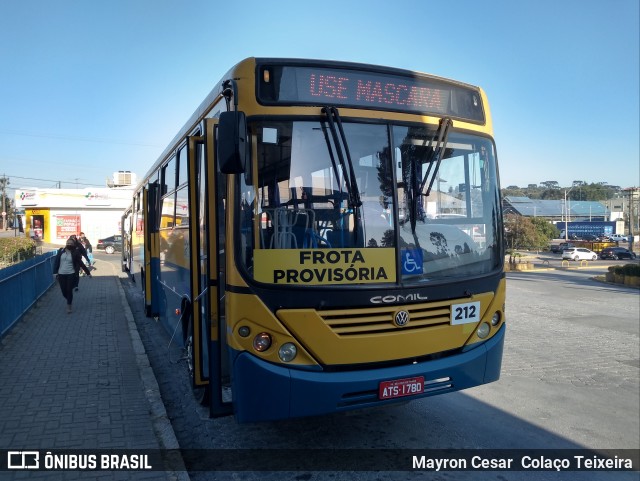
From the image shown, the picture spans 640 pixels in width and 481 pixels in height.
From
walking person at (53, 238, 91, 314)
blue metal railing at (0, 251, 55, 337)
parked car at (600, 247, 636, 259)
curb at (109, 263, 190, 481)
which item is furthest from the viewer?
parked car at (600, 247, 636, 259)

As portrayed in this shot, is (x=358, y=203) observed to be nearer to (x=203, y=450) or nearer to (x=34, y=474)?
(x=203, y=450)

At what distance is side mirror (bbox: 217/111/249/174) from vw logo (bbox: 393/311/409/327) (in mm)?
1709

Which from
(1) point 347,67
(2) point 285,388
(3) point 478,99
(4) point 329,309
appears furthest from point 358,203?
(3) point 478,99

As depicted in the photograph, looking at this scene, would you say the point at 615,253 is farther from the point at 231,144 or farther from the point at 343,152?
the point at 231,144

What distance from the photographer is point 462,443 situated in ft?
15.6

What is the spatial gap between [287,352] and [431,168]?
81.0 inches

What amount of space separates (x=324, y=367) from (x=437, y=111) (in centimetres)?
254

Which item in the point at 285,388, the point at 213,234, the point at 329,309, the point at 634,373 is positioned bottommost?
the point at 634,373

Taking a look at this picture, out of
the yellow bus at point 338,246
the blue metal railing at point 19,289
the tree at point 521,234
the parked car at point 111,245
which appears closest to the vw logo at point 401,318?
the yellow bus at point 338,246

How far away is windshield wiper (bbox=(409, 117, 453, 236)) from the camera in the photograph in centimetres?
427

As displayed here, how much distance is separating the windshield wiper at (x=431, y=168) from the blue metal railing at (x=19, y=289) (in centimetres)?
732

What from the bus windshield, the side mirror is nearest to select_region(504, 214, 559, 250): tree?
the bus windshield

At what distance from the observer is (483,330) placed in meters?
4.57

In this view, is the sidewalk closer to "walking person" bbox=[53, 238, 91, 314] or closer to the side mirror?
"walking person" bbox=[53, 238, 91, 314]
